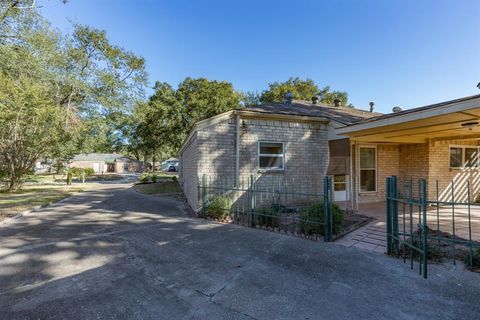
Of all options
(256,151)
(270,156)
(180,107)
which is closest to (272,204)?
(256,151)

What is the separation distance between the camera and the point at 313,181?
33.5ft

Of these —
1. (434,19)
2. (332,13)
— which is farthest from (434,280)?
(332,13)

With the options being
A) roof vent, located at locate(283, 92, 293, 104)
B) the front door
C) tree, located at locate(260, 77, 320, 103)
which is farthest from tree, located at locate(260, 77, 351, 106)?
the front door

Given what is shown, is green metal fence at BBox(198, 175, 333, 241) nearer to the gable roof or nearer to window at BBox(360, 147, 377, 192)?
window at BBox(360, 147, 377, 192)

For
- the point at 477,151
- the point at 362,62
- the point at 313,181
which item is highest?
the point at 362,62

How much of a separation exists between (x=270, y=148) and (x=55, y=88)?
1651cm

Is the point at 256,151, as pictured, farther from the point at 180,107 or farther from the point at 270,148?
the point at 180,107

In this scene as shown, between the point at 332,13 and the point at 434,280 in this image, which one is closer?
the point at 434,280

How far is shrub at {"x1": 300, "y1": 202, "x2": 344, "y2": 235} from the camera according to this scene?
5.91 meters

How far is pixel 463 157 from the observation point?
1024 centimetres

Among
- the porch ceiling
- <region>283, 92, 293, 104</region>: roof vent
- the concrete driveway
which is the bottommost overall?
the concrete driveway

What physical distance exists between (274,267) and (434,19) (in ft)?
40.1

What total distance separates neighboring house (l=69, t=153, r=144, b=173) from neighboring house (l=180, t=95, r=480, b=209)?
54.2 metres

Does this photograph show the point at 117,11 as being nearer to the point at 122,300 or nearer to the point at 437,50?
the point at 122,300
